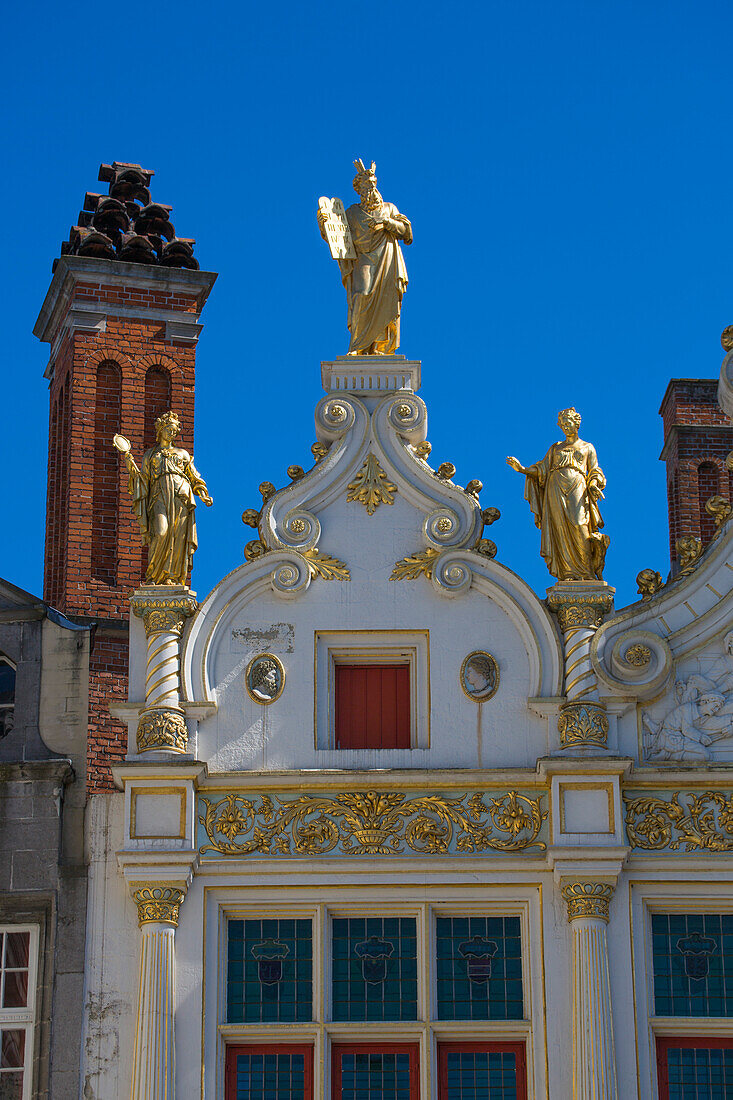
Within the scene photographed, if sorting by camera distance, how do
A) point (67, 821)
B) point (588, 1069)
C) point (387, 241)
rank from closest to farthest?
point (588, 1069)
point (67, 821)
point (387, 241)

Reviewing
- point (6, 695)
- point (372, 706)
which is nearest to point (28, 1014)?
point (6, 695)

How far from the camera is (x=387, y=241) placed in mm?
21156

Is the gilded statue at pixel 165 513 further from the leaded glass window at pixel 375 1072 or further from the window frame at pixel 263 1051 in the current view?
the leaded glass window at pixel 375 1072

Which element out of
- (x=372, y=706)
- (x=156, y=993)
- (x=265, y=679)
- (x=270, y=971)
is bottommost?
(x=156, y=993)

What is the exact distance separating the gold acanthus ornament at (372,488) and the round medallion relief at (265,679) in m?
1.69

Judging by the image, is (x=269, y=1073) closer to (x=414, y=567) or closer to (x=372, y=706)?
(x=372, y=706)

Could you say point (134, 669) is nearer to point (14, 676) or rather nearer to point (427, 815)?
point (14, 676)

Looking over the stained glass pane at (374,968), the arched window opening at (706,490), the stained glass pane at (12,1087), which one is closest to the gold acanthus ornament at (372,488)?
the stained glass pane at (374,968)

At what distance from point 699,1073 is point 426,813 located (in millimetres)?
3146

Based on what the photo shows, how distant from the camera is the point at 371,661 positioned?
19.8m

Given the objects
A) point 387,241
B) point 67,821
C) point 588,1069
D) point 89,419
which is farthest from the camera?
point 89,419

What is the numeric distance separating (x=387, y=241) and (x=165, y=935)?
698 centimetres

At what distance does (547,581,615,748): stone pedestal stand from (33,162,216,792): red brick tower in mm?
5521

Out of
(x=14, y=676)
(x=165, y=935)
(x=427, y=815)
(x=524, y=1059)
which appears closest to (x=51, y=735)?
(x=14, y=676)
